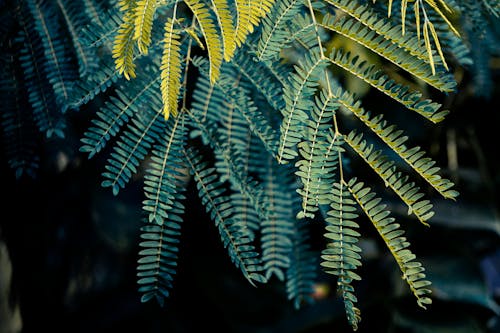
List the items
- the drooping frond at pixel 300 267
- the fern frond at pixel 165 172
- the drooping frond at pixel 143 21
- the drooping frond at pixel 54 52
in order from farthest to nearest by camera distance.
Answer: the drooping frond at pixel 300 267 → the drooping frond at pixel 54 52 → the fern frond at pixel 165 172 → the drooping frond at pixel 143 21

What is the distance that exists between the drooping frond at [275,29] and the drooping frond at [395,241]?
0.23 m

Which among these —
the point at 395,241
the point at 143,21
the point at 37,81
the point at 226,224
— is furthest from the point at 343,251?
the point at 37,81

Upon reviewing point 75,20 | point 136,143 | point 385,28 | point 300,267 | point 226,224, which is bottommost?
point 300,267

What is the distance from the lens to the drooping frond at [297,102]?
694 millimetres

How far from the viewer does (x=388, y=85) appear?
0.71 metres

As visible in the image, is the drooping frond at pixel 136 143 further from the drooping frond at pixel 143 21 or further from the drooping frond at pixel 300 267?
the drooping frond at pixel 300 267

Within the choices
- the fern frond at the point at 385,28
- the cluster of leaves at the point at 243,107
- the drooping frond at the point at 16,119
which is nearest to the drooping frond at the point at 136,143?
the cluster of leaves at the point at 243,107

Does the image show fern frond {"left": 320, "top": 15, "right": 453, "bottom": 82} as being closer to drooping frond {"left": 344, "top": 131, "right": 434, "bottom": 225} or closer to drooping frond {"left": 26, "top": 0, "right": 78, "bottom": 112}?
drooping frond {"left": 344, "top": 131, "right": 434, "bottom": 225}

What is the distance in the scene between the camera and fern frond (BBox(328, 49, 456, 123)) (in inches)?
26.8

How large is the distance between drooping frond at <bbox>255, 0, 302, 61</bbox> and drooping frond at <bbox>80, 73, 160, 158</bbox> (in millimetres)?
198

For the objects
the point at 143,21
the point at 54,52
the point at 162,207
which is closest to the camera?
the point at 143,21

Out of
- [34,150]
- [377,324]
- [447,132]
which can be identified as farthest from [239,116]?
[447,132]

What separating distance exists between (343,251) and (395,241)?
0.24ft

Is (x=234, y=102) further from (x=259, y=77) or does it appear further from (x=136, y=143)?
(x=136, y=143)
